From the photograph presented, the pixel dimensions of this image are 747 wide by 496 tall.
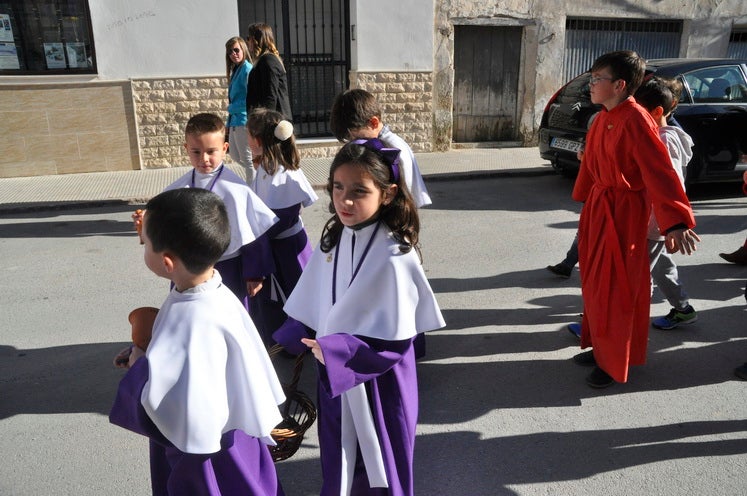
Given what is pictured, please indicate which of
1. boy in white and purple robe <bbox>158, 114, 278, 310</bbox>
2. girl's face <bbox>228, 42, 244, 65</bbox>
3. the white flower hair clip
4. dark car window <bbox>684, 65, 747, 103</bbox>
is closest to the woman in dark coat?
girl's face <bbox>228, 42, 244, 65</bbox>

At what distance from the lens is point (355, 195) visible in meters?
2.36

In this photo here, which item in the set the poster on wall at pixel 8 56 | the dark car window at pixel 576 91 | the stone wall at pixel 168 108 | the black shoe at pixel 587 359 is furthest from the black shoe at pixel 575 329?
the poster on wall at pixel 8 56

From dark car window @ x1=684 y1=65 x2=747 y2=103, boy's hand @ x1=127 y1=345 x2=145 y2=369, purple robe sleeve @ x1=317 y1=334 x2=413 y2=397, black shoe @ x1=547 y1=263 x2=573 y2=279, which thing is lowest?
black shoe @ x1=547 y1=263 x2=573 y2=279

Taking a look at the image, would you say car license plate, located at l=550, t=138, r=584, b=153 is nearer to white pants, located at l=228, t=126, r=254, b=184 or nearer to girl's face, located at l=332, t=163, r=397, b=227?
white pants, located at l=228, t=126, r=254, b=184

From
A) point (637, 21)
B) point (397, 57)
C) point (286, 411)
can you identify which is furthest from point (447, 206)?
point (637, 21)

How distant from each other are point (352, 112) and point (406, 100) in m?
7.42

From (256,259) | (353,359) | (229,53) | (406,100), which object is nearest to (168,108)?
(229,53)

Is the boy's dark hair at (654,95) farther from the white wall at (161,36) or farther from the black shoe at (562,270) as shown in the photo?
the white wall at (161,36)

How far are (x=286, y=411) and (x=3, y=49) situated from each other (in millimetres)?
8205

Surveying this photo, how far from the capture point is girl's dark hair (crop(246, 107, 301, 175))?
3.69 m

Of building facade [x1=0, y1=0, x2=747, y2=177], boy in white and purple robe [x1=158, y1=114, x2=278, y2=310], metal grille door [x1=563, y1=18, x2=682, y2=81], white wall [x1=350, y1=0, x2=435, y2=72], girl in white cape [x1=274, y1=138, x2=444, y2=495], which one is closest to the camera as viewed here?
girl in white cape [x1=274, y1=138, x2=444, y2=495]

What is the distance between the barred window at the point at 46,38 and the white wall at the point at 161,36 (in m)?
0.24

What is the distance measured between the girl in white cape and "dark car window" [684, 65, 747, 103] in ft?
22.4

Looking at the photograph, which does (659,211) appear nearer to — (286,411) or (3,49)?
(286,411)
